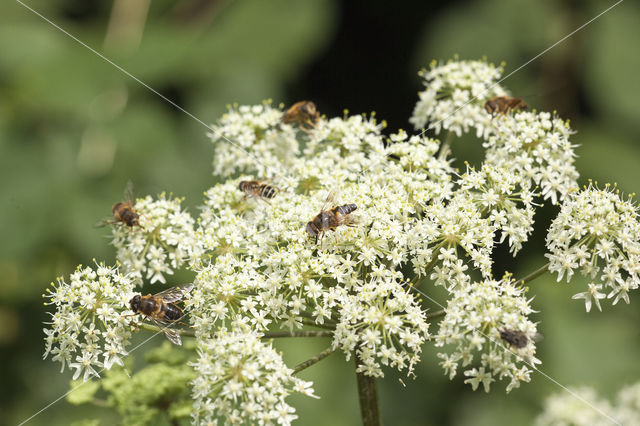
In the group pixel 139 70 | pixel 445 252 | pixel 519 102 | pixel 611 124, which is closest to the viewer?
pixel 445 252

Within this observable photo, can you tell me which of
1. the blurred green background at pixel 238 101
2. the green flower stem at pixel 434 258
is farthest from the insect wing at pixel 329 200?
the blurred green background at pixel 238 101

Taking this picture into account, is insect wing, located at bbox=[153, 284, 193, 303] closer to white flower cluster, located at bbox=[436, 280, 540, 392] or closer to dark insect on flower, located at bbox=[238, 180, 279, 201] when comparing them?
dark insect on flower, located at bbox=[238, 180, 279, 201]

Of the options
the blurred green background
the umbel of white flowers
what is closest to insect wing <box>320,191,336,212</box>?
the umbel of white flowers

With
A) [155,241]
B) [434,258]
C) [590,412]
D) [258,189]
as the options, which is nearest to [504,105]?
[434,258]

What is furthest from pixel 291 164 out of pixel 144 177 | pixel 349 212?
pixel 144 177

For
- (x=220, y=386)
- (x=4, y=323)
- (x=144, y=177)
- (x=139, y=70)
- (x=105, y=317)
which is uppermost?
(x=139, y=70)

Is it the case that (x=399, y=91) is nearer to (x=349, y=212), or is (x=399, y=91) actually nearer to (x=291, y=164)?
(x=291, y=164)

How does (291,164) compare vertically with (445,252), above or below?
above
